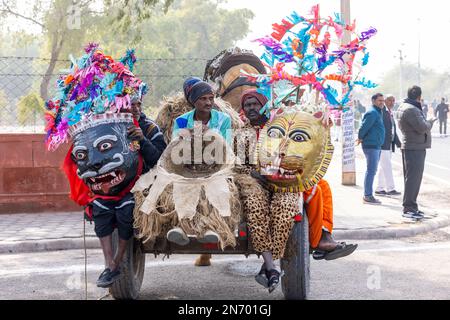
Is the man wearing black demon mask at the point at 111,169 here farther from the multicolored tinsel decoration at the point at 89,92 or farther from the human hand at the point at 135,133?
the multicolored tinsel decoration at the point at 89,92

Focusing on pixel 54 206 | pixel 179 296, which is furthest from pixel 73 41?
pixel 179 296

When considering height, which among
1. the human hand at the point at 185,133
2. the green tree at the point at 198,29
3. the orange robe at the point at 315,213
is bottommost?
the orange robe at the point at 315,213

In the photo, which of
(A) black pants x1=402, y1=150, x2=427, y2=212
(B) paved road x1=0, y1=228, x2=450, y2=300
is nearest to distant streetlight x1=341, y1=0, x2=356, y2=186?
(A) black pants x1=402, y1=150, x2=427, y2=212

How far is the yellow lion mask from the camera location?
5.09 m

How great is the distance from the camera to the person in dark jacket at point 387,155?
11898 millimetres

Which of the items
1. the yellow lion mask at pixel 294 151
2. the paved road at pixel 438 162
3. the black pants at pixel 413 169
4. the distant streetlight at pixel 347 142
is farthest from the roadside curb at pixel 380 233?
the paved road at pixel 438 162

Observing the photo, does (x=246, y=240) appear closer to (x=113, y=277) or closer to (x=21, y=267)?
(x=113, y=277)

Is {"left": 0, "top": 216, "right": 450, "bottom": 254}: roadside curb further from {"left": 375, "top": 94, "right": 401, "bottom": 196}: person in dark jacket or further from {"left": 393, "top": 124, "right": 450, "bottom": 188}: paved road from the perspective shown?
{"left": 393, "top": 124, "right": 450, "bottom": 188}: paved road

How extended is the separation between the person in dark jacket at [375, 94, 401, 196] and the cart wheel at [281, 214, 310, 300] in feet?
23.4

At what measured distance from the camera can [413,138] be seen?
9211 mm

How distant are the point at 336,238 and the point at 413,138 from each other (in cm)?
198

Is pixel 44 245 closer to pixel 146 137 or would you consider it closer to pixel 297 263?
pixel 146 137

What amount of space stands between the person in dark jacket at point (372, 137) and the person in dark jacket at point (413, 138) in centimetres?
152
